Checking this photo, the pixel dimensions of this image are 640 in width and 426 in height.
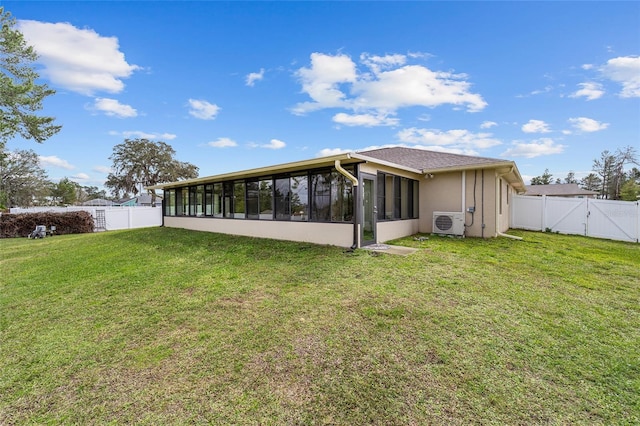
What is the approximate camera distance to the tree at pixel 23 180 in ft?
81.4

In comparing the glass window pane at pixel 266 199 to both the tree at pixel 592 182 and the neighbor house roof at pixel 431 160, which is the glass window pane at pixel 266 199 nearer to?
the neighbor house roof at pixel 431 160

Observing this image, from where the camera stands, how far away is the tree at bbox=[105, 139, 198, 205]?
29547mm

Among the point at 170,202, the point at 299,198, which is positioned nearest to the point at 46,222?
the point at 170,202

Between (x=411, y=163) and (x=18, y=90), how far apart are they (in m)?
17.0

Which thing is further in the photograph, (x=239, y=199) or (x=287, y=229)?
(x=239, y=199)

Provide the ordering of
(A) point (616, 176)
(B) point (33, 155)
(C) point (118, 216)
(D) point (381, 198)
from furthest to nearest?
(A) point (616, 176) → (B) point (33, 155) → (C) point (118, 216) → (D) point (381, 198)

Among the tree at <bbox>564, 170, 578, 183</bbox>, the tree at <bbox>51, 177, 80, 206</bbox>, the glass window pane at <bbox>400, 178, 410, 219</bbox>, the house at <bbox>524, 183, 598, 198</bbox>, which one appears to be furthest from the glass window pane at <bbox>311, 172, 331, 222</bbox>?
the tree at <bbox>564, 170, 578, 183</bbox>

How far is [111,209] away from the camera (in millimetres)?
16453

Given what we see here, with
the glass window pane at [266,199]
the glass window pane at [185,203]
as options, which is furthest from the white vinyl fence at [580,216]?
the glass window pane at [185,203]

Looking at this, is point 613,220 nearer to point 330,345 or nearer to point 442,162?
point 442,162

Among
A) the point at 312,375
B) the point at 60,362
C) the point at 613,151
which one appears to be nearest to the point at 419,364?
the point at 312,375

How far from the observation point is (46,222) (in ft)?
44.9

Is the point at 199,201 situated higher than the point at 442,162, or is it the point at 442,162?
the point at 442,162

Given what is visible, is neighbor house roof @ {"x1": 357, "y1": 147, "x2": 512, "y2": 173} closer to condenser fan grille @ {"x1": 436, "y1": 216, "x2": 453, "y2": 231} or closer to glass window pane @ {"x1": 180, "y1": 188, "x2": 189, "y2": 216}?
condenser fan grille @ {"x1": 436, "y1": 216, "x2": 453, "y2": 231}
